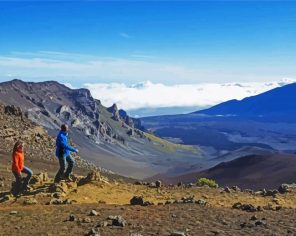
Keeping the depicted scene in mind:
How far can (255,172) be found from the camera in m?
106

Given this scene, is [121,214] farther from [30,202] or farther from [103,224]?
[30,202]

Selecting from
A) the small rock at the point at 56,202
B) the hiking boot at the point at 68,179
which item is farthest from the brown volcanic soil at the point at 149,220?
the hiking boot at the point at 68,179

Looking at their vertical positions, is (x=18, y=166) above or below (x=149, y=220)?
above

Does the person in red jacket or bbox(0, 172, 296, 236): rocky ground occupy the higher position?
the person in red jacket

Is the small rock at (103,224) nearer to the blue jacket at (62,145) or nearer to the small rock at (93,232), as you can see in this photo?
the small rock at (93,232)

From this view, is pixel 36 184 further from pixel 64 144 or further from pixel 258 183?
pixel 258 183

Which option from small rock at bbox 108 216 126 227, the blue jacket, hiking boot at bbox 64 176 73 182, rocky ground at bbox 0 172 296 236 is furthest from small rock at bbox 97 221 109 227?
hiking boot at bbox 64 176 73 182

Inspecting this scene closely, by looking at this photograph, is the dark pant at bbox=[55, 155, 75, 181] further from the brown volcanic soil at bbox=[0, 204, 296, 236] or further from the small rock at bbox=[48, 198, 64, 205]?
the brown volcanic soil at bbox=[0, 204, 296, 236]

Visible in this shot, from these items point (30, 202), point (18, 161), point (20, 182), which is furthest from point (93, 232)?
point (18, 161)

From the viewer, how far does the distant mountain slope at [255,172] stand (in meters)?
92.3

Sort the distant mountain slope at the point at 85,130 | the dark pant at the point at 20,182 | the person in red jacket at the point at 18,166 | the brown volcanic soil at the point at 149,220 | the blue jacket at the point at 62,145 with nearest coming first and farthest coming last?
the brown volcanic soil at the point at 149,220
the person in red jacket at the point at 18,166
the dark pant at the point at 20,182
the blue jacket at the point at 62,145
the distant mountain slope at the point at 85,130

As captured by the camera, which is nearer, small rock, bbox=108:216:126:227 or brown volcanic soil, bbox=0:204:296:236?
brown volcanic soil, bbox=0:204:296:236

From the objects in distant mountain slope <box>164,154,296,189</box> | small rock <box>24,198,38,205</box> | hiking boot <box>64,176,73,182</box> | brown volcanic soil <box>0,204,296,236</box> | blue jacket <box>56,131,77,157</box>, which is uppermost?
blue jacket <box>56,131,77,157</box>

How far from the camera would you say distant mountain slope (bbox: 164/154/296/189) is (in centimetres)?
9231
